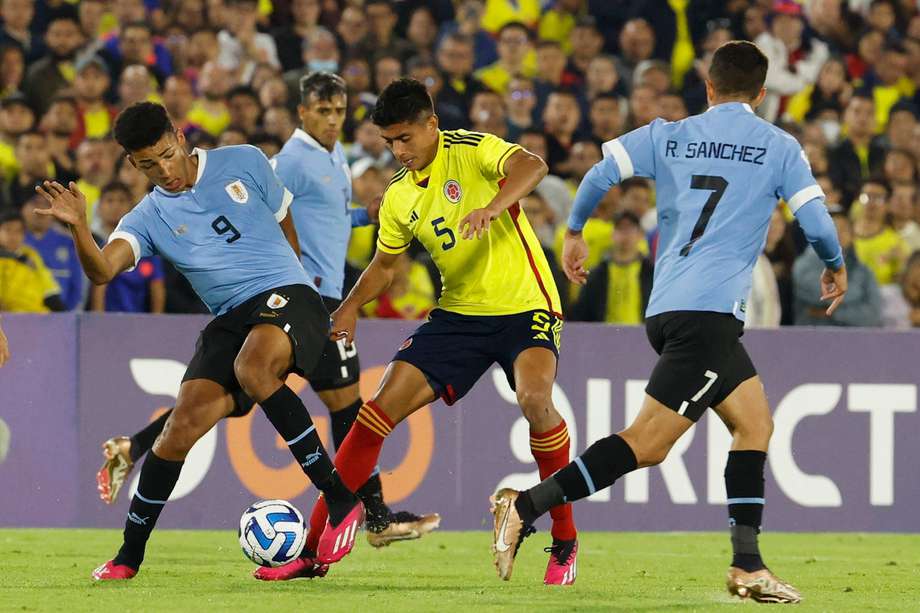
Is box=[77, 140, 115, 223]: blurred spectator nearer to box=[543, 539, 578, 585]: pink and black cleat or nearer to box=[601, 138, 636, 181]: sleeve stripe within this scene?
box=[543, 539, 578, 585]: pink and black cleat

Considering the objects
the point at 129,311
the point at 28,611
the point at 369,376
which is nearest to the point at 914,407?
the point at 369,376

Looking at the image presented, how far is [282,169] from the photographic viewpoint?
9312 millimetres

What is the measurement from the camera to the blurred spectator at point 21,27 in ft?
48.6

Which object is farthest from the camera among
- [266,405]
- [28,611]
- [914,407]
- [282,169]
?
[914,407]

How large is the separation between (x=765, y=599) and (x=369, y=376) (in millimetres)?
4962

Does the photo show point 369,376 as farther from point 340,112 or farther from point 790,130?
point 790,130

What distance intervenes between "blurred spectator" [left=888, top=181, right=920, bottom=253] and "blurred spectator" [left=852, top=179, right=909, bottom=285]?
0.17m

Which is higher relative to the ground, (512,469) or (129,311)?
(129,311)

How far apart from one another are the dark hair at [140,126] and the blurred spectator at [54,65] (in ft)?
24.2

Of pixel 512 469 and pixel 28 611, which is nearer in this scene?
pixel 28 611

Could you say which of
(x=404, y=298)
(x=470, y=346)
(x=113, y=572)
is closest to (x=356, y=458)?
(x=470, y=346)

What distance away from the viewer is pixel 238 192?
7.68 meters

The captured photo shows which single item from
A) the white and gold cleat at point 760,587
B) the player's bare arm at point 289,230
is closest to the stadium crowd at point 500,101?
the player's bare arm at point 289,230

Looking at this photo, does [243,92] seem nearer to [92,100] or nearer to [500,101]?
[92,100]
